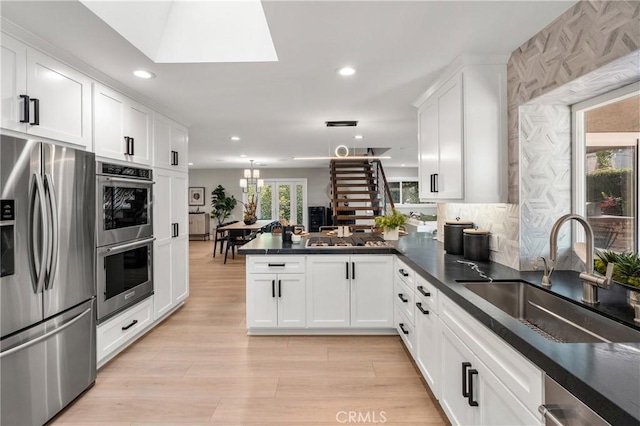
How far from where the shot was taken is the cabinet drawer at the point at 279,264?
316cm

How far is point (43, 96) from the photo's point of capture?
2.04 meters

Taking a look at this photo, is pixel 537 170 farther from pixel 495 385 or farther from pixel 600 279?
pixel 495 385

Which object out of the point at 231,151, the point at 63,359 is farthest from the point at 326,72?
the point at 231,151

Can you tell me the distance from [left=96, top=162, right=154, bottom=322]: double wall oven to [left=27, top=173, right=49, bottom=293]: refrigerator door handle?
63 cm

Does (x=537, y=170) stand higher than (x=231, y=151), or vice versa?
(x=231, y=151)

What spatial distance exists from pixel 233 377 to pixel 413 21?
2.79 m

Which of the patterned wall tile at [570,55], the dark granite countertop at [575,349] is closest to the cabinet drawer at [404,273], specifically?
the dark granite countertop at [575,349]

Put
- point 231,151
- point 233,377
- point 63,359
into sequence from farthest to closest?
1. point 231,151
2. point 233,377
3. point 63,359

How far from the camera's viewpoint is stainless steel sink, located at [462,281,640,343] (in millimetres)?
1308

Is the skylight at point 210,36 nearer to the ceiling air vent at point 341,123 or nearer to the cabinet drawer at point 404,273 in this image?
the cabinet drawer at point 404,273

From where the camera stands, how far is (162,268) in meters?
3.50

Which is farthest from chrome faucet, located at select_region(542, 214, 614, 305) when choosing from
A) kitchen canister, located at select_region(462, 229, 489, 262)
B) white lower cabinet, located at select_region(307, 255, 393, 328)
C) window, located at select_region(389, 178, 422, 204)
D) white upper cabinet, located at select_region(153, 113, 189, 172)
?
window, located at select_region(389, 178, 422, 204)

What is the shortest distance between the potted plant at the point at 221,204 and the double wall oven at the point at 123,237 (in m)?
7.72

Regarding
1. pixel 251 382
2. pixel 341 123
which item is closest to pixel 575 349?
pixel 251 382
